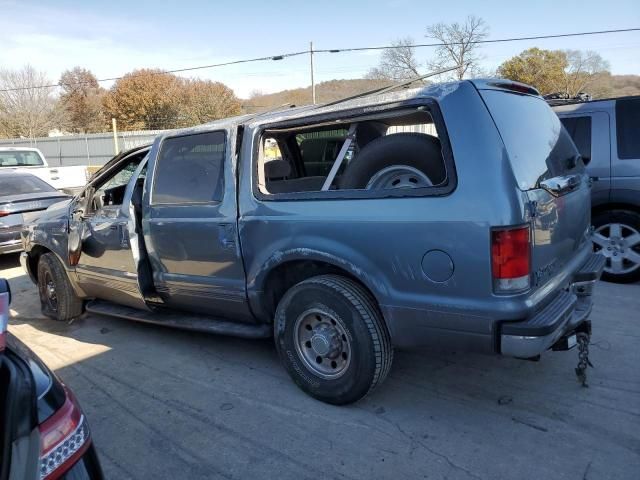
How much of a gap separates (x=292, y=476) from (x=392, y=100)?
2.16 meters

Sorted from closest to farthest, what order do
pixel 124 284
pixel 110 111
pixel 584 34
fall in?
pixel 124 284 → pixel 584 34 → pixel 110 111

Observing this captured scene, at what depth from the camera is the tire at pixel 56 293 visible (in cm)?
511

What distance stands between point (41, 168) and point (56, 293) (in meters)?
7.71

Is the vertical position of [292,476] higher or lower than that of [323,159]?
lower

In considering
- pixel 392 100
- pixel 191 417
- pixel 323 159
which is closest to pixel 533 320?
pixel 392 100

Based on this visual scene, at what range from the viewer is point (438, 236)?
261 centimetres

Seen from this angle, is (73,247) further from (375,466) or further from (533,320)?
(533,320)

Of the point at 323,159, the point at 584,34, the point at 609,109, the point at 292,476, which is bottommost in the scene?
the point at 292,476

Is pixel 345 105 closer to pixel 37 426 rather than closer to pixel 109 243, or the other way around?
pixel 37 426

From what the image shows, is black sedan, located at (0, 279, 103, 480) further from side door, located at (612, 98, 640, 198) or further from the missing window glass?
side door, located at (612, 98, 640, 198)

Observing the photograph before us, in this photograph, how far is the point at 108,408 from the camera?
3.39m

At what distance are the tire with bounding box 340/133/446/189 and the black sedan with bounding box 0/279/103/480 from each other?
2.06 metres

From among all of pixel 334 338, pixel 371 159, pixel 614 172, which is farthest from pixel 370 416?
pixel 614 172

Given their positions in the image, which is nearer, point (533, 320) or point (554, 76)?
point (533, 320)
